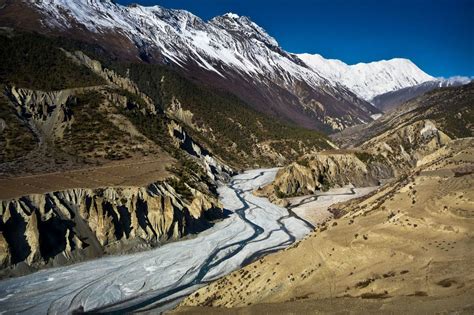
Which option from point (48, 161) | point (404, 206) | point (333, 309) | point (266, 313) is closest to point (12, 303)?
point (266, 313)

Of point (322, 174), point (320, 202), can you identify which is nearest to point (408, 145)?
point (322, 174)

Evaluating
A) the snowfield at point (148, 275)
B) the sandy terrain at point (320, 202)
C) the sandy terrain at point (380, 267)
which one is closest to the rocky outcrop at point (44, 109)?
the snowfield at point (148, 275)

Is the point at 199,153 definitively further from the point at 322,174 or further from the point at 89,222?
the point at 89,222

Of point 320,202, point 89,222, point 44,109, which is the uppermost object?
point 44,109

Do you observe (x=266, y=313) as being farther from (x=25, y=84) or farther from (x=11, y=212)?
(x=25, y=84)

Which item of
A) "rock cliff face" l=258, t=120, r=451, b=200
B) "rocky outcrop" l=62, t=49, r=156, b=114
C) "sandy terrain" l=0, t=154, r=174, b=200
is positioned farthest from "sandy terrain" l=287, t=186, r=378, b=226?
"rocky outcrop" l=62, t=49, r=156, b=114

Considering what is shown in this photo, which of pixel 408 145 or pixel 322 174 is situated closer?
pixel 322 174
